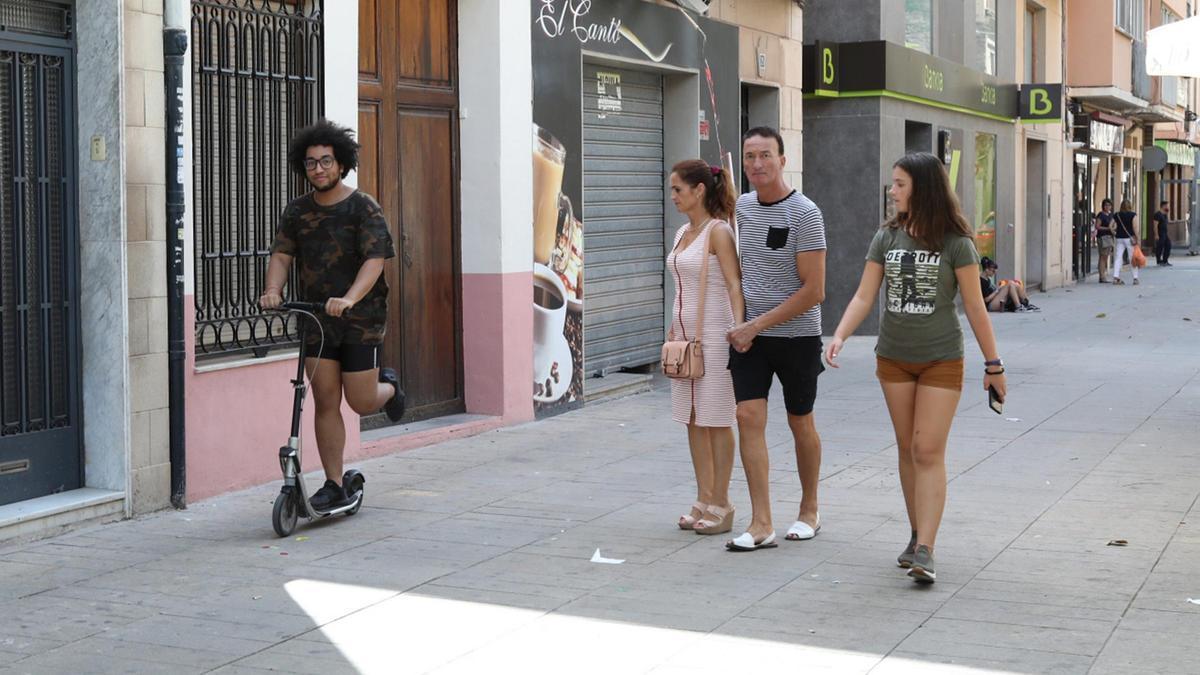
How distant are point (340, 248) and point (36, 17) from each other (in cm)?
182

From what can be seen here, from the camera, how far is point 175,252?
8367mm

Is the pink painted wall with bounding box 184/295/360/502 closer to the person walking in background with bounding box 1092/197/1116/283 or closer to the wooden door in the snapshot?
the wooden door

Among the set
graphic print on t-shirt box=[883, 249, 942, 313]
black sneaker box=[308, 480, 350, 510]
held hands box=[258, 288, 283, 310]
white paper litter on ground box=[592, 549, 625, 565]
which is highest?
graphic print on t-shirt box=[883, 249, 942, 313]

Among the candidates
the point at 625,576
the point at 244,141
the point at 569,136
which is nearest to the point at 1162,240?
the point at 569,136

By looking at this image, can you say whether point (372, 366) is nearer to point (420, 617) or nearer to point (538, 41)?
point (420, 617)

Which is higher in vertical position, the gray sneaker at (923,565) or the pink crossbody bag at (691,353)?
the pink crossbody bag at (691,353)

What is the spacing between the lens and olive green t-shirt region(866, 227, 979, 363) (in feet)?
21.9

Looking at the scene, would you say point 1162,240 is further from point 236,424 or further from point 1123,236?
point 236,424

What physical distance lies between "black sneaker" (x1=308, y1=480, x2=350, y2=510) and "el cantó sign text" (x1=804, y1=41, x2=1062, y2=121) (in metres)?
13.0

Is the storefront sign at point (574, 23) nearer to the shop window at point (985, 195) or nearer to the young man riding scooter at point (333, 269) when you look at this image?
the young man riding scooter at point (333, 269)

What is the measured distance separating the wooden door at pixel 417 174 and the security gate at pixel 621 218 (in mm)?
2075

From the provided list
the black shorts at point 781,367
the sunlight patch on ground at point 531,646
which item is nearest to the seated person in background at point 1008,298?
the black shorts at point 781,367

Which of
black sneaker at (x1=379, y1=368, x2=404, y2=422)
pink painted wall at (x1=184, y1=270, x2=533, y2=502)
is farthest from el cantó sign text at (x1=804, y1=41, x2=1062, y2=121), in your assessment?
black sneaker at (x1=379, y1=368, x2=404, y2=422)

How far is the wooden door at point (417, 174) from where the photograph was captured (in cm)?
1080
